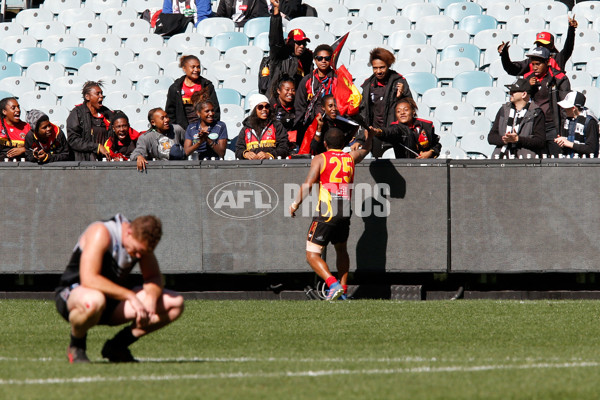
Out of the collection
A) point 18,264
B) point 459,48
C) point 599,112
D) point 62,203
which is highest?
point 459,48

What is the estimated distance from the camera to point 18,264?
1208cm

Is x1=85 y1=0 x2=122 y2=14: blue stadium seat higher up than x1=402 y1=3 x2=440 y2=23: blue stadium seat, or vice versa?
x1=85 y1=0 x2=122 y2=14: blue stadium seat

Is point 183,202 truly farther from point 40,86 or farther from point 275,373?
point 40,86

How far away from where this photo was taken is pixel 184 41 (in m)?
18.9

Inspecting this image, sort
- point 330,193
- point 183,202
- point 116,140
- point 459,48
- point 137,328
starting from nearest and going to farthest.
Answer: point 137,328, point 330,193, point 183,202, point 116,140, point 459,48

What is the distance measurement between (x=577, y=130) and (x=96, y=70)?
393 inches

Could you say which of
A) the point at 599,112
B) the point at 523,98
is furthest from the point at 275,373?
the point at 599,112

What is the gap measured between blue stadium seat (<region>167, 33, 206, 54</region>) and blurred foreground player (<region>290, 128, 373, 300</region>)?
26.4 ft

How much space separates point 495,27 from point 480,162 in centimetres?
757

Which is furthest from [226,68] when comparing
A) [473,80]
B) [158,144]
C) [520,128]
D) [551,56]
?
[520,128]

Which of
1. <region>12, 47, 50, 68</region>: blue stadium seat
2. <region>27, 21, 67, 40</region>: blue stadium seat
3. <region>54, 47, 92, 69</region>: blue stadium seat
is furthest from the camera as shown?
<region>27, 21, 67, 40</region>: blue stadium seat

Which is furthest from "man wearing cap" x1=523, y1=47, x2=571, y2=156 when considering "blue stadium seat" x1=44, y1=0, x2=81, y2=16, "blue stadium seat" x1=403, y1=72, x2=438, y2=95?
"blue stadium seat" x1=44, y1=0, x2=81, y2=16

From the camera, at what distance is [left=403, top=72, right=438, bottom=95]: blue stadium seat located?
17062mm

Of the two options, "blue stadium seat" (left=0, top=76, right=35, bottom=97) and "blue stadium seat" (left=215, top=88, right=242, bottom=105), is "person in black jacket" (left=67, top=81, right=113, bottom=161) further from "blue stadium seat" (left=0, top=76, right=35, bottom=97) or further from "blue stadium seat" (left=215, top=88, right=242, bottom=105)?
"blue stadium seat" (left=0, top=76, right=35, bottom=97)
